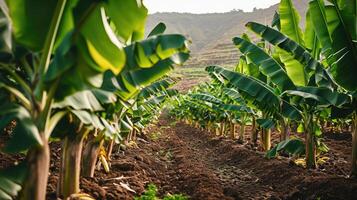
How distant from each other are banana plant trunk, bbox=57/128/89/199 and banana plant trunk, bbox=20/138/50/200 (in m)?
1.19

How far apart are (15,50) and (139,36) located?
6.58ft

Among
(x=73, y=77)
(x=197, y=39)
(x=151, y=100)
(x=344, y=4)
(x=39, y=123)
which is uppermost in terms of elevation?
(x=197, y=39)

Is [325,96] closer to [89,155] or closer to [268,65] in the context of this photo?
[268,65]

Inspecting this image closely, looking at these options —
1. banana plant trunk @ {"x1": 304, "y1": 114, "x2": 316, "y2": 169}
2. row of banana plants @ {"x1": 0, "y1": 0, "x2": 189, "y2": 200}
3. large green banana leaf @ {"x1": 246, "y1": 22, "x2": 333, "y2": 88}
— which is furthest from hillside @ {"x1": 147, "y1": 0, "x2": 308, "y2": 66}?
row of banana plants @ {"x1": 0, "y1": 0, "x2": 189, "y2": 200}

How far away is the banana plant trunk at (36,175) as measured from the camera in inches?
122

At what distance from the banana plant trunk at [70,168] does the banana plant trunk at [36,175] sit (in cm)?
119

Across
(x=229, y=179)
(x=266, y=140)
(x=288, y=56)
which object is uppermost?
(x=288, y=56)

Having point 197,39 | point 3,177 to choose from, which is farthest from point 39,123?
point 197,39

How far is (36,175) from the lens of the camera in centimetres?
312

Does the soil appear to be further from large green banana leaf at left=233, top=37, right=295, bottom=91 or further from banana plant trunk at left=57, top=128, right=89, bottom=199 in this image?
large green banana leaf at left=233, top=37, right=295, bottom=91

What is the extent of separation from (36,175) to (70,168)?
1338mm

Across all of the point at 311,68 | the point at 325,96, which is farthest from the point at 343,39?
the point at 325,96

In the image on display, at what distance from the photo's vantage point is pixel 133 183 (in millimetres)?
6363

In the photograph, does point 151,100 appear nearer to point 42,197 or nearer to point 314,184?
point 314,184
